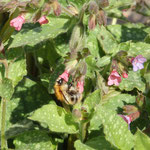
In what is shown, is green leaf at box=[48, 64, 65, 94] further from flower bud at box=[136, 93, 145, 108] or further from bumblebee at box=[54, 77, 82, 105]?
flower bud at box=[136, 93, 145, 108]

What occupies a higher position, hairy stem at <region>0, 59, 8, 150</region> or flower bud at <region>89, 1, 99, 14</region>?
flower bud at <region>89, 1, 99, 14</region>

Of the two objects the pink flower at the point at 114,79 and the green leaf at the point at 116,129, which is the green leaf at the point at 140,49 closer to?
the pink flower at the point at 114,79

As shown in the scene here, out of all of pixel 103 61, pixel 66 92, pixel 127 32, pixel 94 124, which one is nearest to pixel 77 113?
pixel 66 92

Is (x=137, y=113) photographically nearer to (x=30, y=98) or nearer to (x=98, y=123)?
(x=98, y=123)

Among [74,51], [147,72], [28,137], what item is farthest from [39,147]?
[147,72]

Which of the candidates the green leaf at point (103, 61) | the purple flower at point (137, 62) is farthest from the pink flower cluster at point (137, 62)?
the green leaf at point (103, 61)

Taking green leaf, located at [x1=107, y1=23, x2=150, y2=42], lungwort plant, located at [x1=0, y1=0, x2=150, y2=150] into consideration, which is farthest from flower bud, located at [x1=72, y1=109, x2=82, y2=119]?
green leaf, located at [x1=107, y1=23, x2=150, y2=42]

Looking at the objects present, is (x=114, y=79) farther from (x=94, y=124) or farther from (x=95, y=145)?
(x=95, y=145)
